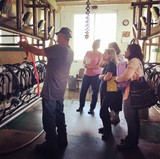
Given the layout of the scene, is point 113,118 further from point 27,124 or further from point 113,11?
point 113,11

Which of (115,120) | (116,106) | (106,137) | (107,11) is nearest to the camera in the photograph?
(106,137)

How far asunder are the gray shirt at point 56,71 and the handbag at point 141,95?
82cm

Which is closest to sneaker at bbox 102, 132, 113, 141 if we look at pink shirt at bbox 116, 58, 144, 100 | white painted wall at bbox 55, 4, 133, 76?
pink shirt at bbox 116, 58, 144, 100

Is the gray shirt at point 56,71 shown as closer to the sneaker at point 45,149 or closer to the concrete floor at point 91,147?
the sneaker at point 45,149

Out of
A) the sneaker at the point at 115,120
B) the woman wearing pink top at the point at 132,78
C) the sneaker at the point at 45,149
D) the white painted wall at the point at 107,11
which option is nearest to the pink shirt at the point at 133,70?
the woman wearing pink top at the point at 132,78

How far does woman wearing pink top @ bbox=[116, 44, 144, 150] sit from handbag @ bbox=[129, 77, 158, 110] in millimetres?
58

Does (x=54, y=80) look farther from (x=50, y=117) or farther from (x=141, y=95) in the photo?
(x=141, y=95)

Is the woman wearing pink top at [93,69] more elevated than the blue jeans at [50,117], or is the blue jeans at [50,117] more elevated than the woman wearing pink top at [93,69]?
the woman wearing pink top at [93,69]

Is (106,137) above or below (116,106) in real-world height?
below

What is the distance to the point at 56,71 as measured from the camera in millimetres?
2205

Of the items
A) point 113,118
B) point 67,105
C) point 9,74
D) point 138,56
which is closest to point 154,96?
point 138,56

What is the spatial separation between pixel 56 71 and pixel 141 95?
3.36 feet

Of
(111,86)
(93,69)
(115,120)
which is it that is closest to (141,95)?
(111,86)

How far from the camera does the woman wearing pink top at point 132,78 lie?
2.28m
